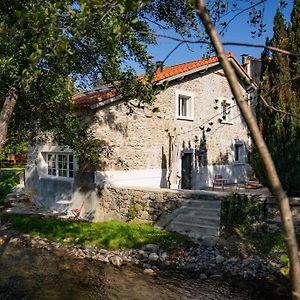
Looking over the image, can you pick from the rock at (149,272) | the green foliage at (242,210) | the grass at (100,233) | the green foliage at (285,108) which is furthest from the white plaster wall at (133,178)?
the green foliage at (285,108)

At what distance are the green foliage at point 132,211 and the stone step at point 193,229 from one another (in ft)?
6.04

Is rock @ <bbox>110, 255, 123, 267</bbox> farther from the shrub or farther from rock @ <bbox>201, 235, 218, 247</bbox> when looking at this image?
the shrub

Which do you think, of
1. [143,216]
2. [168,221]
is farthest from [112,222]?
[168,221]

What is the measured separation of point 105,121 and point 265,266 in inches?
344

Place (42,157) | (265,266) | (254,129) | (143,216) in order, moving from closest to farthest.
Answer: (254,129)
(265,266)
(143,216)
(42,157)

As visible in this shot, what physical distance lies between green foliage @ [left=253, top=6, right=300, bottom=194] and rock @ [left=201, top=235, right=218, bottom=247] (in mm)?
3570

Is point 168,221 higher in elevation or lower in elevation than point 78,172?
lower

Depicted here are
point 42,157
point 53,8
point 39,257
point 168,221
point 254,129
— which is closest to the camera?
point 254,129

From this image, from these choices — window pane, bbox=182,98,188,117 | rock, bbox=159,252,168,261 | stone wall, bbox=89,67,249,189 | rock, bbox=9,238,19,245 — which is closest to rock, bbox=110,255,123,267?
rock, bbox=159,252,168,261

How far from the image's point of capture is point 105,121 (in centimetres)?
1563

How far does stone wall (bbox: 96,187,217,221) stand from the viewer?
529 inches

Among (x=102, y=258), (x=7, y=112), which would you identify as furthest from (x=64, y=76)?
(x=102, y=258)

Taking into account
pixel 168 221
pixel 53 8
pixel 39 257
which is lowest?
pixel 39 257

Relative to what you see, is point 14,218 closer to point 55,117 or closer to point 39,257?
point 39,257
